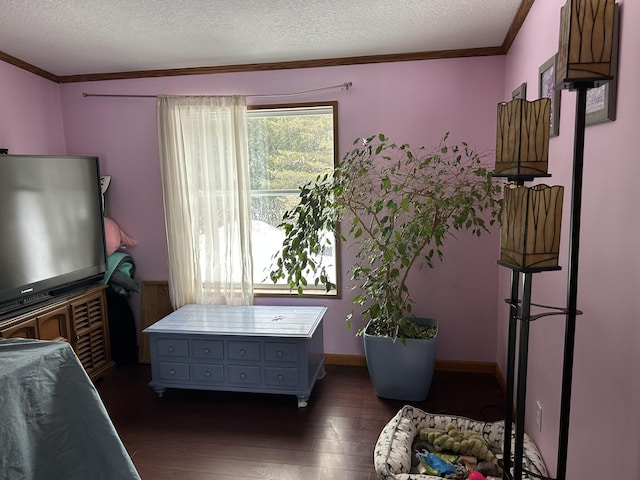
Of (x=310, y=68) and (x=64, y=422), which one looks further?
(x=310, y=68)

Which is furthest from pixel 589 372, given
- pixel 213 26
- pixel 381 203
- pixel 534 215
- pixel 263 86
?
pixel 263 86

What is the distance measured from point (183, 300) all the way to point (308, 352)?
1.22m

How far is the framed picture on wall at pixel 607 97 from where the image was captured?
4.37 ft

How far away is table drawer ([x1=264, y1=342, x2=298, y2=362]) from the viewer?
9.38ft

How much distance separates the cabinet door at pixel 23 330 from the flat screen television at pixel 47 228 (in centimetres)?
10

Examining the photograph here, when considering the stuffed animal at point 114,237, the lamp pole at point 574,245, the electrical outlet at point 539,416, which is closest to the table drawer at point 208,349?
the stuffed animal at point 114,237

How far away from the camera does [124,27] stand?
261 centimetres

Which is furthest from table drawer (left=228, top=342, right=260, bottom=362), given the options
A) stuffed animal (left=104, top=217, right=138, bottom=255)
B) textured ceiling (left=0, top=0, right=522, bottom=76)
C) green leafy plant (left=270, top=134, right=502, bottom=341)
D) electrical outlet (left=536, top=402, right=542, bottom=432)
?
textured ceiling (left=0, top=0, right=522, bottom=76)

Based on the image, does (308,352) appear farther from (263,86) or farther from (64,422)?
(263,86)

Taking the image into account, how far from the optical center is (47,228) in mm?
2881

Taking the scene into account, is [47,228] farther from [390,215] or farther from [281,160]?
[390,215]

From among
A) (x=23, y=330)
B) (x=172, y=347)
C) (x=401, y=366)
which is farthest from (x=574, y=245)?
(x=23, y=330)

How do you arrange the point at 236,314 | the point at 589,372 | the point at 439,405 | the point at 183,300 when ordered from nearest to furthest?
the point at 589,372 → the point at 439,405 → the point at 236,314 → the point at 183,300

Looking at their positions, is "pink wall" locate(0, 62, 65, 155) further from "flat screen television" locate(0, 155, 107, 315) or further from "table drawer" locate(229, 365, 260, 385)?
"table drawer" locate(229, 365, 260, 385)
